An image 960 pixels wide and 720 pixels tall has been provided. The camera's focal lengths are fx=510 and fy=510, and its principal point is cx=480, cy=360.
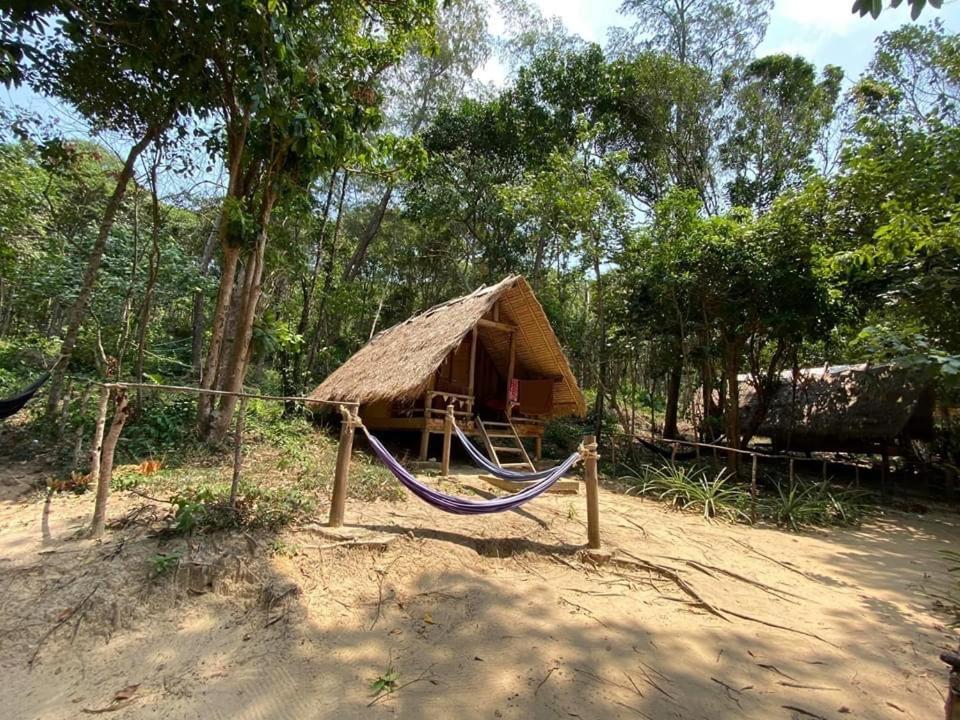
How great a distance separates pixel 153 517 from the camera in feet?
10.4

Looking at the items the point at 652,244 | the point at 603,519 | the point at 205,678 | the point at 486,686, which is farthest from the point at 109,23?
the point at 652,244

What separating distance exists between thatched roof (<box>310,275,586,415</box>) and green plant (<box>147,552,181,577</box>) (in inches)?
124

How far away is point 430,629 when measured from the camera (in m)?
2.50

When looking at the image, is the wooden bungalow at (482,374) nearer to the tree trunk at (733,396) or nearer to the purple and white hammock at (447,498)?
the tree trunk at (733,396)

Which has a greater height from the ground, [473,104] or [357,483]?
[473,104]

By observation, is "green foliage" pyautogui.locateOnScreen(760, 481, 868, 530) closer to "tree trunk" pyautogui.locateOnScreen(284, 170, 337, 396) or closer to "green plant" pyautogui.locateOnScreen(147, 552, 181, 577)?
"green plant" pyautogui.locateOnScreen(147, 552, 181, 577)

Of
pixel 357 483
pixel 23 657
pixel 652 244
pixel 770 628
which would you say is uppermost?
pixel 652 244

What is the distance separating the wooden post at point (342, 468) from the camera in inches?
128

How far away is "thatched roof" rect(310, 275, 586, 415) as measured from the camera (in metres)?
5.96

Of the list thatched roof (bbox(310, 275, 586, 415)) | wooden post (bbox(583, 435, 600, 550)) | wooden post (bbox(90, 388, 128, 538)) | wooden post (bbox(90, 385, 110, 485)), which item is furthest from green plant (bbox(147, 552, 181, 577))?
thatched roof (bbox(310, 275, 586, 415))

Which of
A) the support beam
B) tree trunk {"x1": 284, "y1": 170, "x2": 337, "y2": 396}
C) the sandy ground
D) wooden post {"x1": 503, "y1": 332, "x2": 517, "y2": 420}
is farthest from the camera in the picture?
tree trunk {"x1": 284, "y1": 170, "x2": 337, "y2": 396}

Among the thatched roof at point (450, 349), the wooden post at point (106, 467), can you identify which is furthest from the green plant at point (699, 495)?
the wooden post at point (106, 467)

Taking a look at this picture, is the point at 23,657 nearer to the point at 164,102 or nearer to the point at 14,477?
the point at 14,477

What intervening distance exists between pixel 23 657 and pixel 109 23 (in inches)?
181
